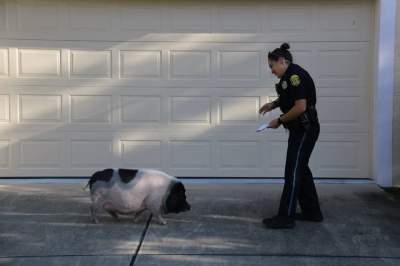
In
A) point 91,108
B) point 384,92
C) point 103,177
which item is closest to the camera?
point 103,177

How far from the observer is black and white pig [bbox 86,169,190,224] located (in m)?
6.09

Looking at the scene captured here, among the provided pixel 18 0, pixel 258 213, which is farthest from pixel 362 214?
pixel 18 0

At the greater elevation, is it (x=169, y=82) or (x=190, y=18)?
(x=190, y=18)

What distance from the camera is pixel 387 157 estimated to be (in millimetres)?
7969

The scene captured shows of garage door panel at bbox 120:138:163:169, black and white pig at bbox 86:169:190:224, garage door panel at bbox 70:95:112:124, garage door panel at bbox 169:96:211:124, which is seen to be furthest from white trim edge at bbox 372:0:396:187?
garage door panel at bbox 70:95:112:124

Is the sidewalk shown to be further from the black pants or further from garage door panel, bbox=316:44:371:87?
garage door panel, bbox=316:44:371:87

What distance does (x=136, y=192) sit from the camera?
607cm

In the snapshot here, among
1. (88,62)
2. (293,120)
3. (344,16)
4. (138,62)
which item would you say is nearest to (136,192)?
(293,120)

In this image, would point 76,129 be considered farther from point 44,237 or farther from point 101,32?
point 44,237

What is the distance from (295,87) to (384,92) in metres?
2.46

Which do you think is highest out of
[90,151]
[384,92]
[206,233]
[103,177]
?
[384,92]

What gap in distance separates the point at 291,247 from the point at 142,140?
126 inches

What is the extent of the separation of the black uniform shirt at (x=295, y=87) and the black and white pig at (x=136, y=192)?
134cm

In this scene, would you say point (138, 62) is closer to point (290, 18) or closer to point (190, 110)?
point (190, 110)
